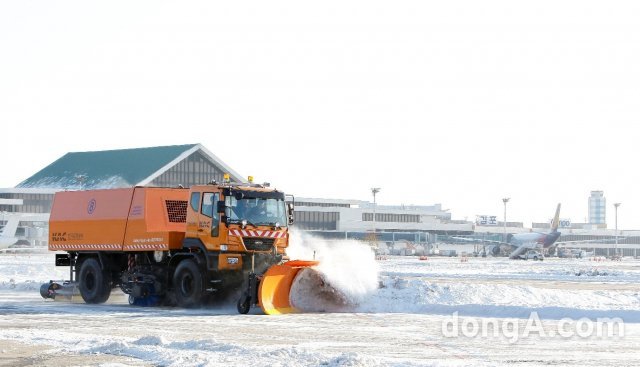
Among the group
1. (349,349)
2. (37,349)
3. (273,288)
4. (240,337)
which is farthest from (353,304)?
(37,349)

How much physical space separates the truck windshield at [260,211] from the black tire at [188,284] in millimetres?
1837

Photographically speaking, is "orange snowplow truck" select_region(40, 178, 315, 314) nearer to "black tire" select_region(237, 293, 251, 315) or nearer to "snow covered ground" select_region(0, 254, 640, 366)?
"black tire" select_region(237, 293, 251, 315)

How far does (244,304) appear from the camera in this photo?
81.0ft

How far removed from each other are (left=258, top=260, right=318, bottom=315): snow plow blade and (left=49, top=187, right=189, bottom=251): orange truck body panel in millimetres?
3556

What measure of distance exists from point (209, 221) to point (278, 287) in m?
2.50

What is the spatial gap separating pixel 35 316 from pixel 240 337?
22.6 feet

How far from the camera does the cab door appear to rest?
83.5ft

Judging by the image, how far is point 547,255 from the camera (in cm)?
13050

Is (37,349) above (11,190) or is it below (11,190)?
below

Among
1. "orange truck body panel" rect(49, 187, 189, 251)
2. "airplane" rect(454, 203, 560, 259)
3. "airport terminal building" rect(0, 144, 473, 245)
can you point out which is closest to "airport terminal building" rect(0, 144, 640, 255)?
"airport terminal building" rect(0, 144, 473, 245)

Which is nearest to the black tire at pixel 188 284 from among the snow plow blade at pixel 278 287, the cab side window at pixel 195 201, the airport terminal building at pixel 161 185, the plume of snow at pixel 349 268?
the cab side window at pixel 195 201

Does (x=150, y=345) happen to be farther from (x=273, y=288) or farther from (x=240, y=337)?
(x=273, y=288)

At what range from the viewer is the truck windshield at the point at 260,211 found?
2558 cm

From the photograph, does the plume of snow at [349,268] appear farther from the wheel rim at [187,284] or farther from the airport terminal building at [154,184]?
the airport terminal building at [154,184]
